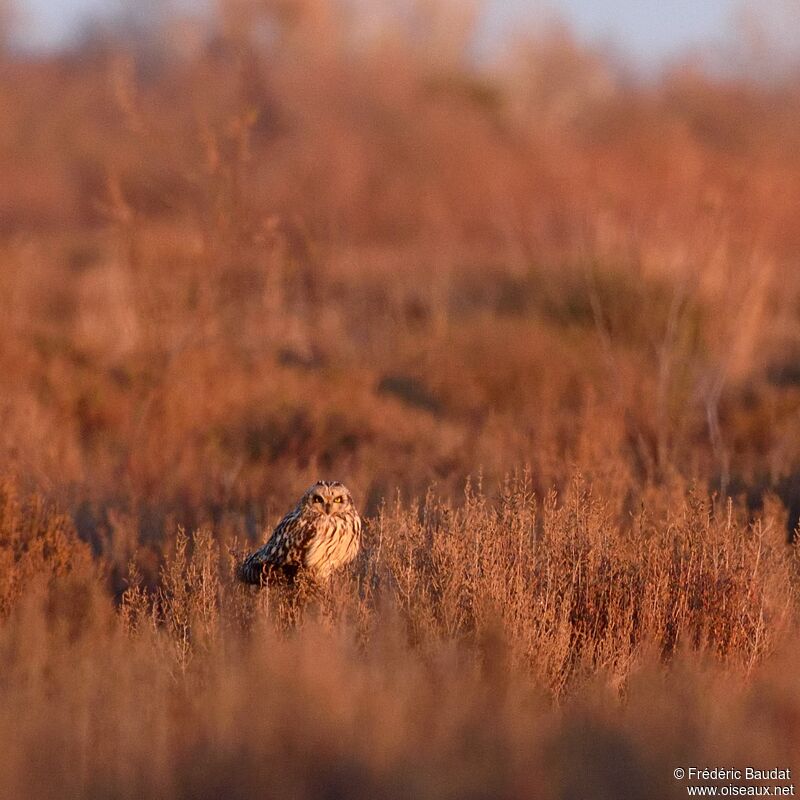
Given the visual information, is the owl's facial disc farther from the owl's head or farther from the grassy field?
the grassy field

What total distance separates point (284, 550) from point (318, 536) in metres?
0.21

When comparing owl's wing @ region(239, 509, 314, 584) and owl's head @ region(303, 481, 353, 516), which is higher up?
owl's head @ region(303, 481, 353, 516)

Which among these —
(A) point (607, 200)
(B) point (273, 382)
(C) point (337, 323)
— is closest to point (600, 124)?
(A) point (607, 200)

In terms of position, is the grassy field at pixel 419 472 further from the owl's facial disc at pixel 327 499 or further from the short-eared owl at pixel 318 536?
the owl's facial disc at pixel 327 499

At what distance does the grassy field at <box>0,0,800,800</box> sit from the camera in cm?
448

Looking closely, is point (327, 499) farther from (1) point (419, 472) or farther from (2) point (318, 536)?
(1) point (419, 472)

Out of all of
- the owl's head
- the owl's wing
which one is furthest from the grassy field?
the owl's head

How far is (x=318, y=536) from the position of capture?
5906mm

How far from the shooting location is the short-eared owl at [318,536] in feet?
19.4

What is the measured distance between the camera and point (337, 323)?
15977 millimetres

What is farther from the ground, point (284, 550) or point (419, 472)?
point (419, 472)

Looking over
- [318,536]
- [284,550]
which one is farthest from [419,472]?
[318,536]

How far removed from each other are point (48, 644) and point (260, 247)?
7.46 metres

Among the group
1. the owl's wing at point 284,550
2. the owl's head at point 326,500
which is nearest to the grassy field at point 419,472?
the owl's wing at point 284,550
